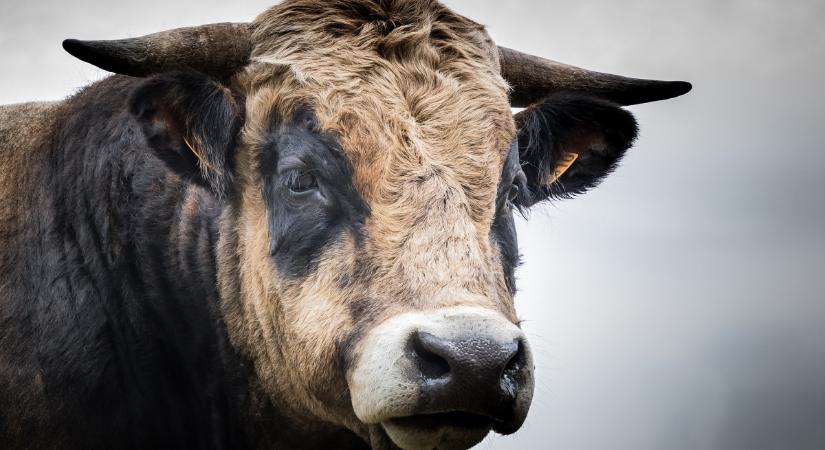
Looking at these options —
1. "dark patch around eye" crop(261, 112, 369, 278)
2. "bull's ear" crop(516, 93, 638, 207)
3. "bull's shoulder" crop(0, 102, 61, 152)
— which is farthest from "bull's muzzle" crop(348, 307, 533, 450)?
"bull's shoulder" crop(0, 102, 61, 152)

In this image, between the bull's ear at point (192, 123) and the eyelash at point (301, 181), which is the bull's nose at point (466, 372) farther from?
the bull's ear at point (192, 123)

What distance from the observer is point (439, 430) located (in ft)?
11.8

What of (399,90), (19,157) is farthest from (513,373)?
(19,157)

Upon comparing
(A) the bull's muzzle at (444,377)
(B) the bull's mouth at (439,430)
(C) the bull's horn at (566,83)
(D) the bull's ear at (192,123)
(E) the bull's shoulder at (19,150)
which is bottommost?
(B) the bull's mouth at (439,430)

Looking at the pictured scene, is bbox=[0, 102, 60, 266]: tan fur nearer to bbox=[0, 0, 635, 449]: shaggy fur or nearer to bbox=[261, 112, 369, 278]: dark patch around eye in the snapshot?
bbox=[0, 0, 635, 449]: shaggy fur

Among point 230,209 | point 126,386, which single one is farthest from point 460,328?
point 126,386

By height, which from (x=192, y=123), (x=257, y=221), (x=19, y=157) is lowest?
(x=257, y=221)

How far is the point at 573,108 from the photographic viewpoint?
17.4 ft

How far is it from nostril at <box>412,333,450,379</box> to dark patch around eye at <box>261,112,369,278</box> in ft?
2.60

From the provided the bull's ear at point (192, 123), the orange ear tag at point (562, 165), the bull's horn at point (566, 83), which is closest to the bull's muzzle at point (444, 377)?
the bull's ear at point (192, 123)

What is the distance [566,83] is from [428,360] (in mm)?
2717

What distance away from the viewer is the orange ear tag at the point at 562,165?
5645 mm

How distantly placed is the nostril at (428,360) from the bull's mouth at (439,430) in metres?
0.24

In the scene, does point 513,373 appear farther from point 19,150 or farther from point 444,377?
point 19,150
